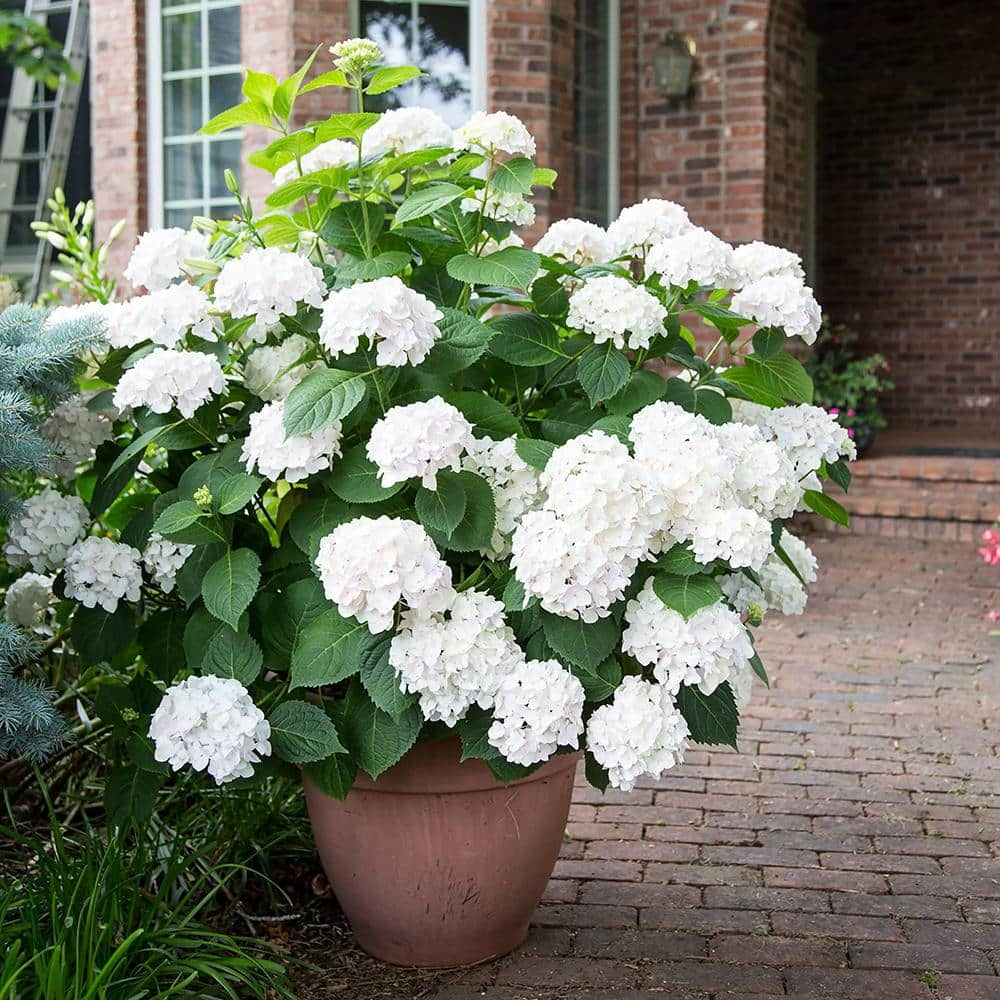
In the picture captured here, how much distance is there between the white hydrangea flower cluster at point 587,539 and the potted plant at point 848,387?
5.99m

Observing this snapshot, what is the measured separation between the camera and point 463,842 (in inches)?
100

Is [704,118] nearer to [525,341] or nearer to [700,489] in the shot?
[525,341]

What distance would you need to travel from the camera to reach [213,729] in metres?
2.33

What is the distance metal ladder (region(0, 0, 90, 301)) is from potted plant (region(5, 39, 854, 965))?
6.44m

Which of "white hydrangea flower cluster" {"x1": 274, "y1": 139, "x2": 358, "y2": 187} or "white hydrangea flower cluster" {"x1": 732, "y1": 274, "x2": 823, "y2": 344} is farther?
"white hydrangea flower cluster" {"x1": 274, "y1": 139, "x2": 358, "y2": 187}

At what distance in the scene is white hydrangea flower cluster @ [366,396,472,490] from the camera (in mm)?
2170

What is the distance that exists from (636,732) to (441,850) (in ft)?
1.75

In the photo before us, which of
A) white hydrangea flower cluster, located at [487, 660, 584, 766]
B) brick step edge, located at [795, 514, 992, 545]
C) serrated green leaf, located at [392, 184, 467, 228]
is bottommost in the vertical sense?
brick step edge, located at [795, 514, 992, 545]

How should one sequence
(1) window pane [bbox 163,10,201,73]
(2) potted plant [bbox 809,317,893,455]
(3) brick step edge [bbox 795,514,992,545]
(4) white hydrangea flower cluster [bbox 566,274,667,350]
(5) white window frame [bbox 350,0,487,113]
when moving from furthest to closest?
1. (2) potted plant [bbox 809,317,893,455]
2. (3) brick step edge [bbox 795,514,992,545]
3. (1) window pane [bbox 163,10,201,73]
4. (5) white window frame [bbox 350,0,487,113]
5. (4) white hydrangea flower cluster [bbox 566,274,667,350]

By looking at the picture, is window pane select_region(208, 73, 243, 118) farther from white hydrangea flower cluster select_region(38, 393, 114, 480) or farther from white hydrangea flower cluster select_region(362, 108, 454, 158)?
white hydrangea flower cluster select_region(38, 393, 114, 480)

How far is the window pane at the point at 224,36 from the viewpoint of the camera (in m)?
7.00

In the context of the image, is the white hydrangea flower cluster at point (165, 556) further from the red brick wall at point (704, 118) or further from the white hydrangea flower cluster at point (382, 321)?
the red brick wall at point (704, 118)

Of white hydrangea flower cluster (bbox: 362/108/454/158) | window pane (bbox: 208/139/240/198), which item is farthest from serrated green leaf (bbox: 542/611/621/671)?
window pane (bbox: 208/139/240/198)

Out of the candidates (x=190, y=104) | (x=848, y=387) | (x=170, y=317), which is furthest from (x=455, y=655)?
(x=848, y=387)
